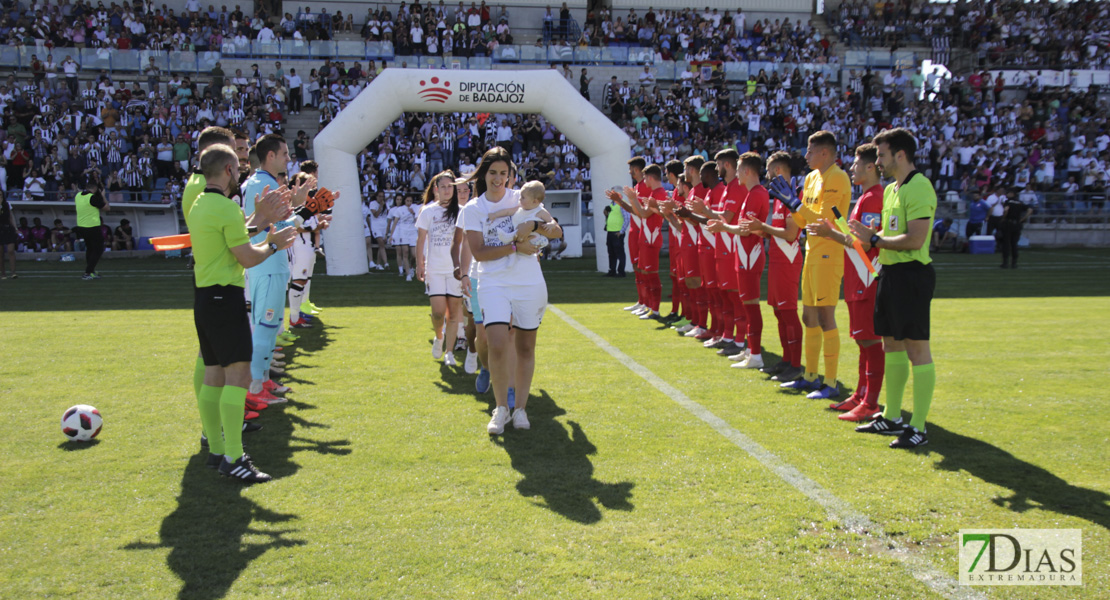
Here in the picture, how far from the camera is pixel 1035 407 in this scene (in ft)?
21.4

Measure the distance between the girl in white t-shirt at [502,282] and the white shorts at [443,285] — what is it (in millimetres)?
2352

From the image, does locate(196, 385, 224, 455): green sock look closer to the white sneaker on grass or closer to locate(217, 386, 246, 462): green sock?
locate(217, 386, 246, 462): green sock

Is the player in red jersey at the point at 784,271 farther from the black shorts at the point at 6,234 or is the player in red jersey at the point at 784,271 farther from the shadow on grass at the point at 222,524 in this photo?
the black shorts at the point at 6,234

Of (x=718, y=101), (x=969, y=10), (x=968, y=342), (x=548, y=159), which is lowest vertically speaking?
(x=968, y=342)

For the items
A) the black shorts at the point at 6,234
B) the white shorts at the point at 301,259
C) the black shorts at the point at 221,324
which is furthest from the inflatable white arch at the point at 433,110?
the black shorts at the point at 221,324

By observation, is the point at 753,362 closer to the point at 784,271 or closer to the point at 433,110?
the point at 784,271

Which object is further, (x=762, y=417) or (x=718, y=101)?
(x=718, y=101)

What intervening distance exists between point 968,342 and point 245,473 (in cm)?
845

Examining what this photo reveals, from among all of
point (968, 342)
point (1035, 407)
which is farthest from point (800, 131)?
point (1035, 407)

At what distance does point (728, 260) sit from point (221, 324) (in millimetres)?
5683

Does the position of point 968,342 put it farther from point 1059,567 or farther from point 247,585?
point 247,585

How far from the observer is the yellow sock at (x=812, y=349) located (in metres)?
7.05

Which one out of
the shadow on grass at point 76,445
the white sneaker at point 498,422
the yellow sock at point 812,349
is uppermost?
the yellow sock at point 812,349

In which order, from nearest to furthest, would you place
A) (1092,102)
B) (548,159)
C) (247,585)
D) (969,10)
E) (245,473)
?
(247,585)
(245,473)
(548,159)
(1092,102)
(969,10)
